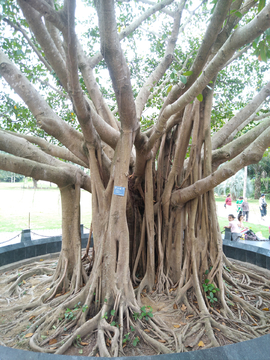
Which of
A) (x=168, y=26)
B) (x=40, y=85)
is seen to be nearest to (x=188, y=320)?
(x=40, y=85)

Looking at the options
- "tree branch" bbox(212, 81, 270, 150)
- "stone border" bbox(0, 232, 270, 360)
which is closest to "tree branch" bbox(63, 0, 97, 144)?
"stone border" bbox(0, 232, 270, 360)

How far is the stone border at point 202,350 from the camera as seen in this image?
177 cm

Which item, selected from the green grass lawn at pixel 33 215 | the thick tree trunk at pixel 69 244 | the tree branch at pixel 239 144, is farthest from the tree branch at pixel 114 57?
the green grass lawn at pixel 33 215

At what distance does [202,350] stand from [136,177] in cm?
254

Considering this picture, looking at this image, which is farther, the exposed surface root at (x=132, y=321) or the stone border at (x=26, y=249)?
the stone border at (x=26, y=249)

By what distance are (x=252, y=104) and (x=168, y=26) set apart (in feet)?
9.95

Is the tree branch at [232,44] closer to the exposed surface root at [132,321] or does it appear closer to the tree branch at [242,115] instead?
the tree branch at [242,115]

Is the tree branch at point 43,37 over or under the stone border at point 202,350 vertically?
over

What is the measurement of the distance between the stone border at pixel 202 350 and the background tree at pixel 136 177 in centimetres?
53

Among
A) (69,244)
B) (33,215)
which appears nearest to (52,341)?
(69,244)

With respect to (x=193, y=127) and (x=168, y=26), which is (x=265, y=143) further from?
(x=168, y=26)

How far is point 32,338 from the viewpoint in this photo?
2.41m

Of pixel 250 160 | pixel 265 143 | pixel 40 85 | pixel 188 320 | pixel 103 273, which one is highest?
pixel 40 85

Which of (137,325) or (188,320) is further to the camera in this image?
(188,320)
